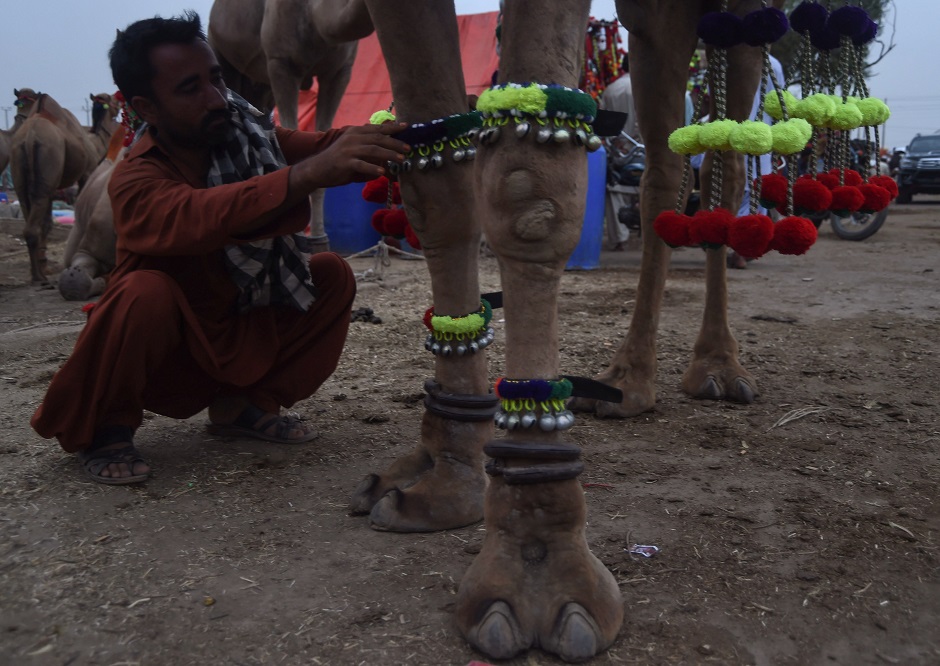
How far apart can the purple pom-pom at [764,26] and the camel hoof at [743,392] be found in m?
1.27

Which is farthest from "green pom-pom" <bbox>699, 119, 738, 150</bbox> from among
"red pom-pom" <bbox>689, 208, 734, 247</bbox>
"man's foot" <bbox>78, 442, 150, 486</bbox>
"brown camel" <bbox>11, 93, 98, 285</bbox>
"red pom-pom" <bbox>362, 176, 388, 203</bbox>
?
"brown camel" <bbox>11, 93, 98, 285</bbox>

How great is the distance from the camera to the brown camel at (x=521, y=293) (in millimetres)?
1387

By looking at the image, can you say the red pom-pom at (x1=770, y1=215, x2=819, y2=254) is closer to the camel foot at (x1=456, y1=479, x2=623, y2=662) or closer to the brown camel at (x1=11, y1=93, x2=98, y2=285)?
the camel foot at (x1=456, y1=479, x2=623, y2=662)

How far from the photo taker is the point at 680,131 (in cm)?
186

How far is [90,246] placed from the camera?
5680 millimetres

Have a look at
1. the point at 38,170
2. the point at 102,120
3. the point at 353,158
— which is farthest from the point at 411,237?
the point at 102,120

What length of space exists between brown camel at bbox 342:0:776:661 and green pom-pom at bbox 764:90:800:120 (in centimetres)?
69

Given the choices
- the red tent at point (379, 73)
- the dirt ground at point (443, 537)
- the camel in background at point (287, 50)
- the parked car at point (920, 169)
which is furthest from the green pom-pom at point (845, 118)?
the parked car at point (920, 169)

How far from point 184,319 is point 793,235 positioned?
1.62m

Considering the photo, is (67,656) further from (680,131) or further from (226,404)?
(680,131)

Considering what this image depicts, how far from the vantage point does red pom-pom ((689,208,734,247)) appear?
1850 millimetres

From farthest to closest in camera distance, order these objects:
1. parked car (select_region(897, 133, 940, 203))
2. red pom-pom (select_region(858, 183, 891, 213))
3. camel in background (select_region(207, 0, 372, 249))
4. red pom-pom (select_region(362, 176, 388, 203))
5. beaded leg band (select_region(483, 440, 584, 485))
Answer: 1. parked car (select_region(897, 133, 940, 203))
2. camel in background (select_region(207, 0, 372, 249))
3. red pom-pom (select_region(362, 176, 388, 203))
4. red pom-pom (select_region(858, 183, 891, 213))
5. beaded leg band (select_region(483, 440, 584, 485))

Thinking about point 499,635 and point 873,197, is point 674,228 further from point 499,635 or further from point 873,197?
point 499,635

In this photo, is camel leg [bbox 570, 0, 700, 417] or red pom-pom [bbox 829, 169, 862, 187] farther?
camel leg [bbox 570, 0, 700, 417]
